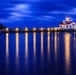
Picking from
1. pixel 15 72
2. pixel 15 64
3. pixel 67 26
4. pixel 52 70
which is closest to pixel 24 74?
pixel 15 72

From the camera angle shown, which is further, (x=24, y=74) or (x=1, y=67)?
(x=1, y=67)

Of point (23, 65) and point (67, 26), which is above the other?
point (67, 26)

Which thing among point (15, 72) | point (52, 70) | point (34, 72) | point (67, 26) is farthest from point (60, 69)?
point (67, 26)

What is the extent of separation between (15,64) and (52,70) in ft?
7.23

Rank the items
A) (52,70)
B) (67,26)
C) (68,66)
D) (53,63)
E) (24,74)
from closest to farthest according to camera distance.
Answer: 1. (24,74)
2. (52,70)
3. (68,66)
4. (53,63)
5. (67,26)

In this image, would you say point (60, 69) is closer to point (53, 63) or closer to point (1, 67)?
point (53, 63)

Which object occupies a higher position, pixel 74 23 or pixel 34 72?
pixel 74 23

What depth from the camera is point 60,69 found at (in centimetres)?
1126

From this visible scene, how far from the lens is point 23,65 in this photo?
40.3 feet

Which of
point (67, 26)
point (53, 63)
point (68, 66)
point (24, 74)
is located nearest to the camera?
point (24, 74)

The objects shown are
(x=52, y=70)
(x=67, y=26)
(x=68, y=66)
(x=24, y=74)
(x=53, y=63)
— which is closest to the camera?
(x=24, y=74)

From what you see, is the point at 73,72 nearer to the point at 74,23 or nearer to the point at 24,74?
the point at 24,74

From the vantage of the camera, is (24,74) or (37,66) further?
(37,66)

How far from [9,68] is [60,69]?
2.11m
